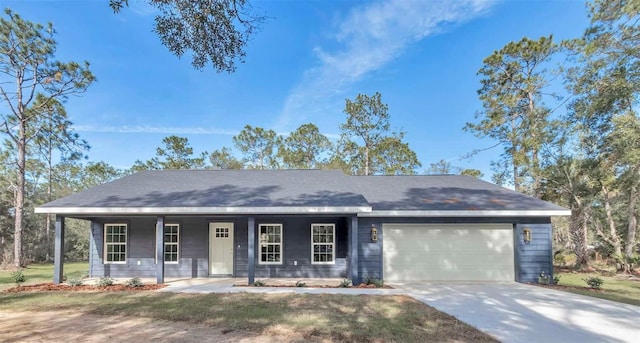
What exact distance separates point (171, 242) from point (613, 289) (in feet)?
42.3

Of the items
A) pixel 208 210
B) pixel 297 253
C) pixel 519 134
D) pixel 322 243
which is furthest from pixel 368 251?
pixel 519 134

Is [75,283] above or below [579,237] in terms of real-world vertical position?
below

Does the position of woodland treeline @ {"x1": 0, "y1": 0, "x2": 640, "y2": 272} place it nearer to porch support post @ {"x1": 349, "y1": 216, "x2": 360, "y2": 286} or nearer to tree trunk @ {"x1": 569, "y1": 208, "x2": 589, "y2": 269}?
tree trunk @ {"x1": 569, "y1": 208, "x2": 589, "y2": 269}

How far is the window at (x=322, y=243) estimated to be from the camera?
1067 cm

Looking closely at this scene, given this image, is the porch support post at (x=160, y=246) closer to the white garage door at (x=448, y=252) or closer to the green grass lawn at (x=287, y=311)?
the green grass lawn at (x=287, y=311)

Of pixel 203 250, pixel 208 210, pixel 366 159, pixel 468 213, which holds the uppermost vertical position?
pixel 366 159

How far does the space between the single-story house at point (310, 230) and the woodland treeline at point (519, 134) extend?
16.8 feet

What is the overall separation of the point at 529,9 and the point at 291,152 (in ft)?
62.0

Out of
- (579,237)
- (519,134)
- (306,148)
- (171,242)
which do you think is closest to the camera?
(171,242)

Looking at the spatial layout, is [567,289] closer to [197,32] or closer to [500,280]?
[500,280]

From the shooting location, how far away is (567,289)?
28.5 feet

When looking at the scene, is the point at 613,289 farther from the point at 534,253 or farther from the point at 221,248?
the point at 221,248

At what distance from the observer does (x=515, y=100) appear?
1964cm

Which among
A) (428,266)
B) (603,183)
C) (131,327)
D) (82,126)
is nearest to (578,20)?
(603,183)
